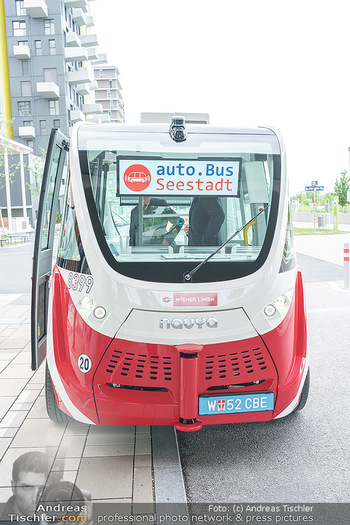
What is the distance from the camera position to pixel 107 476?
3449 millimetres

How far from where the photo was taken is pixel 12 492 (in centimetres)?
327

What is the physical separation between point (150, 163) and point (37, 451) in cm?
220

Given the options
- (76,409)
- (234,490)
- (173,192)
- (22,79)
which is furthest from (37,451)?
(22,79)

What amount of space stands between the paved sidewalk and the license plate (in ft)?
1.86

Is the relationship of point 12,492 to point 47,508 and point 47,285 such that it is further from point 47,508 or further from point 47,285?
point 47,285

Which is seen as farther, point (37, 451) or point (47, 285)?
point (47, 285)

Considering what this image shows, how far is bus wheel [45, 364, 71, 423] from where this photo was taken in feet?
13.5

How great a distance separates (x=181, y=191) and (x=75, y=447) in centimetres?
201

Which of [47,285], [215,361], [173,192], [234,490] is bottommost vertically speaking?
[234,490]

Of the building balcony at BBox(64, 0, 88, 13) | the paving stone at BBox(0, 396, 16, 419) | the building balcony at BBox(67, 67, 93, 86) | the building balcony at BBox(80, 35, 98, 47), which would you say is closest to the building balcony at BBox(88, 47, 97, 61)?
the building balcony at BBox(80, 35, 98, 47)

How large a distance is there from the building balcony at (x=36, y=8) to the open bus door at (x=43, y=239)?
2121 inches

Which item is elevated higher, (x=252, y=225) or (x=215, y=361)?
(x=252, y=225)

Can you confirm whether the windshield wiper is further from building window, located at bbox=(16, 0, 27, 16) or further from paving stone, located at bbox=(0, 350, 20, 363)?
building window, located at bbox=(16, 0, 27, 16)

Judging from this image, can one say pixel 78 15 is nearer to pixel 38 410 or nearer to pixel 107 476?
pixel 38 410
